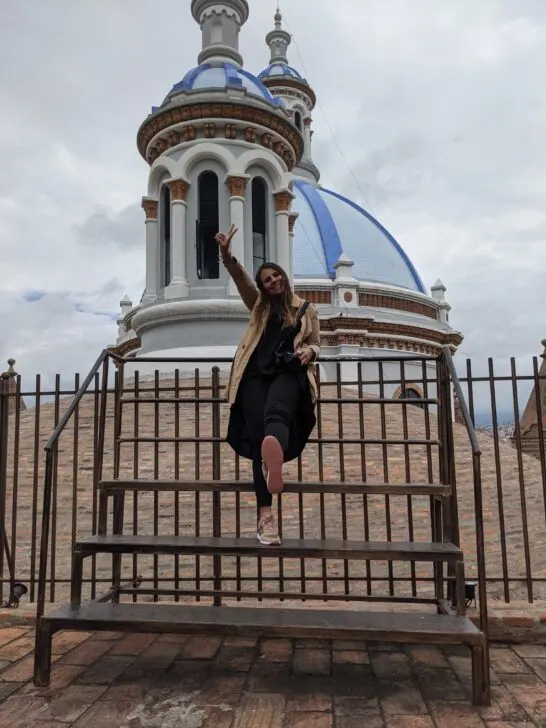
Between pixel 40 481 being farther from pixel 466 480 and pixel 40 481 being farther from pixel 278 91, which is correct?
pixel 278 91

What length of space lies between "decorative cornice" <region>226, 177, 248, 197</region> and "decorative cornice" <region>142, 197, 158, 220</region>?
6.62 feet

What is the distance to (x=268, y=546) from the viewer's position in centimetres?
349

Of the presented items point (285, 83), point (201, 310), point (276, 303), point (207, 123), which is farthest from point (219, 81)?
point (285, 83)

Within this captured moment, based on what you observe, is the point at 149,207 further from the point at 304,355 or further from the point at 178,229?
the point at 304,355

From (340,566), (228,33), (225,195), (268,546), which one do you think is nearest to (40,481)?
(340,566)

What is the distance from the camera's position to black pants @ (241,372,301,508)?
11.6ft

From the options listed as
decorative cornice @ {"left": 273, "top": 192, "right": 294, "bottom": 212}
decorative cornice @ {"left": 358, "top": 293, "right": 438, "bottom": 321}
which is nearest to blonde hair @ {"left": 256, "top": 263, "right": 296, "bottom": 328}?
decorative cornice @ {"left": 273, "top": 192, "right": 294, "bottom": 212}

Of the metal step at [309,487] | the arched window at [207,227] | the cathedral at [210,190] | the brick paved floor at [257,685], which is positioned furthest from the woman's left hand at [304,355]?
the arched window at [207,227]

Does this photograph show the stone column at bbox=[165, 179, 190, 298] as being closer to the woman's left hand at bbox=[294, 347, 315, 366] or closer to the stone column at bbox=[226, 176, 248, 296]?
the stone column at bbox=[226, 176, 248, 296]

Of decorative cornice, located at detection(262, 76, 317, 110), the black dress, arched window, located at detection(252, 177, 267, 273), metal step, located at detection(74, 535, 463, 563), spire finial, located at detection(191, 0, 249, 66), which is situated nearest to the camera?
metal step, located at detection(74, 535, 463, 563)

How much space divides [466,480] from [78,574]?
738 centimetres

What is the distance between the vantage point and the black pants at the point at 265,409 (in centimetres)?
355

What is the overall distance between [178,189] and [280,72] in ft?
81.3

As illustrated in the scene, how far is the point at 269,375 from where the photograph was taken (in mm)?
3801
